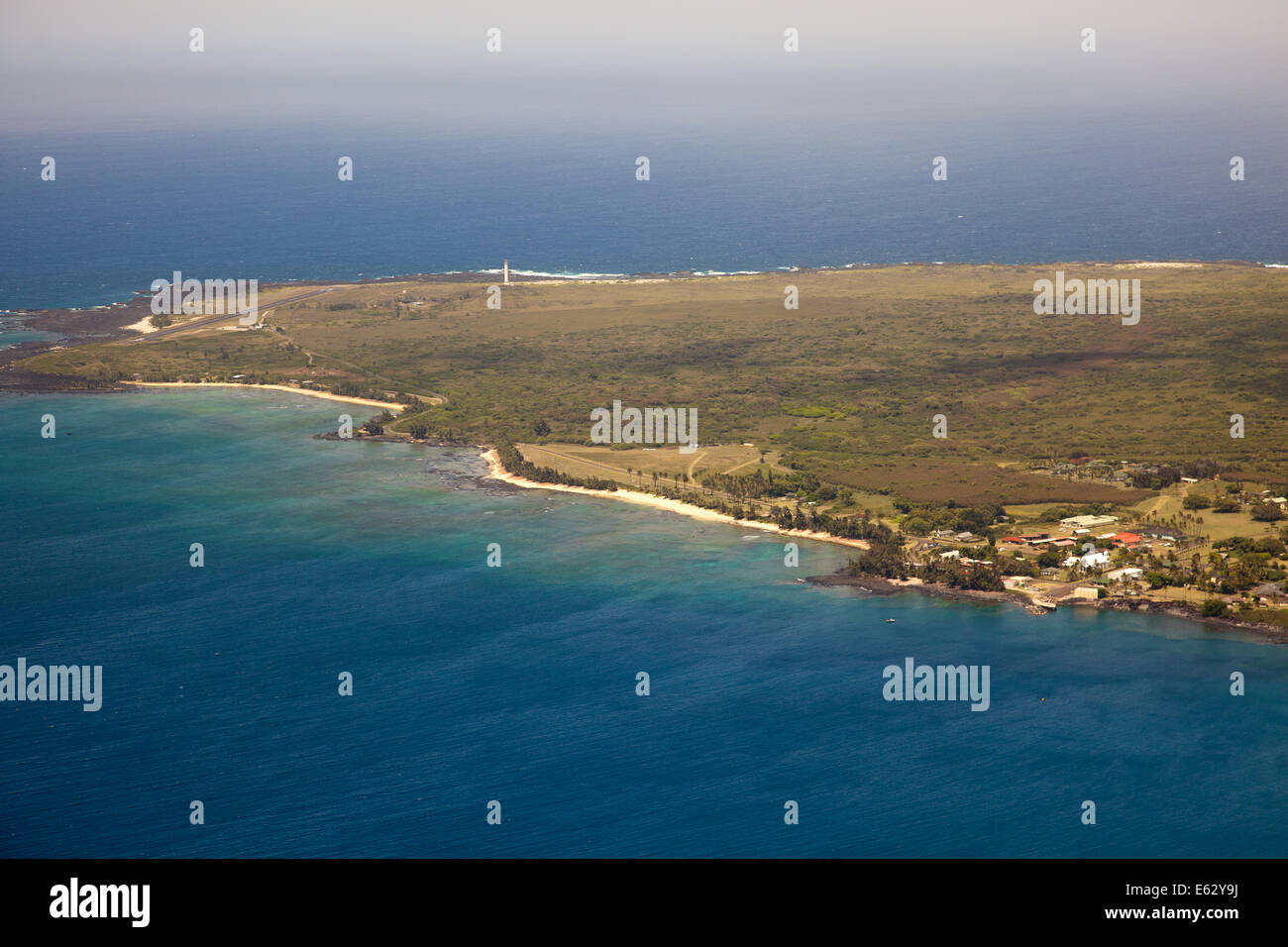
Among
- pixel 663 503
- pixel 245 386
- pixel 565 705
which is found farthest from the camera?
pixel 245 386

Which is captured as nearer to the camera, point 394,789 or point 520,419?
point 394,789

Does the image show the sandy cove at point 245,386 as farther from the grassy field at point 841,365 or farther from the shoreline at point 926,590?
the shoreline at point 926,590

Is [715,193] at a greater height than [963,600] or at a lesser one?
greater

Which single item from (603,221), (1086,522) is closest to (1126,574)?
(1086,522)

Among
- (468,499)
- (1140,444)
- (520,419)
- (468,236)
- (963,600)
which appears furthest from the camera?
(468,236)

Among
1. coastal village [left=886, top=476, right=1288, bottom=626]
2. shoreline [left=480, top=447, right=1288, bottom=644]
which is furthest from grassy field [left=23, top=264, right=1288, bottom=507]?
shoreline [left=480, top=447, right=1288, bottom=644]

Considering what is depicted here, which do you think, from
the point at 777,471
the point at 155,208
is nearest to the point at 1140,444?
the point at 777,471

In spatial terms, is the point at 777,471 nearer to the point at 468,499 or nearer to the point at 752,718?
the point at 468,499

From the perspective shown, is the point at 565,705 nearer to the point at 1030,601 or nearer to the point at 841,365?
the point at 1030,601
